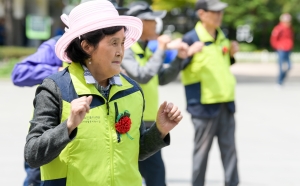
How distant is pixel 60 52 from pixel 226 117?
10.6 ft

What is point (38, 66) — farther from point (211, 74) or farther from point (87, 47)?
point (87, 47)

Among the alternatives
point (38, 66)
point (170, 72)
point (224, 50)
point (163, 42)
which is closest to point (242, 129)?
point (224, 50)

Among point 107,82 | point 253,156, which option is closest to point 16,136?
point 253,156

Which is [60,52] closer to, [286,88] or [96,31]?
[96,31]

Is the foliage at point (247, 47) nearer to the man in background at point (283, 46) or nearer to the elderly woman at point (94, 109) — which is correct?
the man in background at point (283, 46)

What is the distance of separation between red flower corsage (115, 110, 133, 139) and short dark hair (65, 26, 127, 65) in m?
0.31

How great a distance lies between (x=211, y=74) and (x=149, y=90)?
1.88 ft

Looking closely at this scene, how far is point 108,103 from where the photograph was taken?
10.6 feet

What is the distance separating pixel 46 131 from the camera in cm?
302

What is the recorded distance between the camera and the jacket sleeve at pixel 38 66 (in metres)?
5.56

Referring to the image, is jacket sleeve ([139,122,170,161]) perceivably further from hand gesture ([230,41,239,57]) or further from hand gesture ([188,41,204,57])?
hand gesture ([230,41,239,57])

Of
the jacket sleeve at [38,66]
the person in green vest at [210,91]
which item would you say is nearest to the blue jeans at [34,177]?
the jacket sleeve at [38,66]

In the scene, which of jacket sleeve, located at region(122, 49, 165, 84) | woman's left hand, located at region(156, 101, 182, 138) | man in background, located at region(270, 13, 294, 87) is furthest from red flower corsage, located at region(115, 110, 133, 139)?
man in background, located at region(270, 13, 294, 87)

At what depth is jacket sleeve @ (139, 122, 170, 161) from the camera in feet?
11.1
